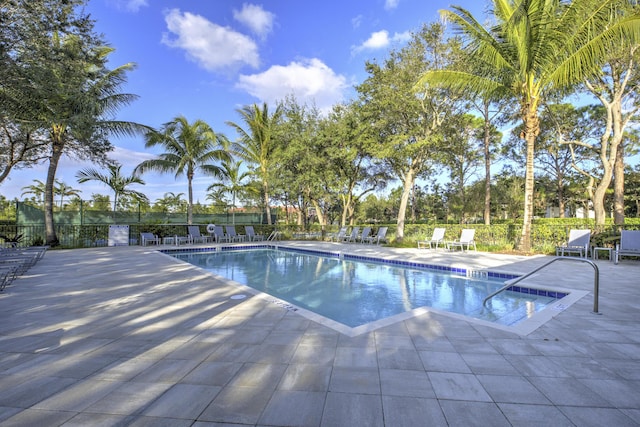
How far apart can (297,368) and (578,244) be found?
35.3 ft

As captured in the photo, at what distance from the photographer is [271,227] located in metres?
19.1

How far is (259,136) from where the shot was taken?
60.5ft

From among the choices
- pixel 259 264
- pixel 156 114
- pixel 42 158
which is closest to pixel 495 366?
pixel 259 264

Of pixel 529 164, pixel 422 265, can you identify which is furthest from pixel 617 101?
pixel 422 265

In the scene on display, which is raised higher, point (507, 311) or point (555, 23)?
point (555, 23)

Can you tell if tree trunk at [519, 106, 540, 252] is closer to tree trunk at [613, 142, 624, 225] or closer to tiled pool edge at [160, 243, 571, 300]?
tiled pool edge at [160, 243, 571, 300]

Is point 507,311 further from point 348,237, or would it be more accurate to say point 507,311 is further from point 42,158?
point 42,158

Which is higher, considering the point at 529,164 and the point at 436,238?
the point at 529,164

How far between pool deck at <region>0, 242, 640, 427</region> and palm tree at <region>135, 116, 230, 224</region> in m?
13.0

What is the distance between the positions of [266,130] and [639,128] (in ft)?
85.1

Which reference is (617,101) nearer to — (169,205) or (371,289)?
(371,289)

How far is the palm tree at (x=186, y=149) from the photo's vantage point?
16062 millimetres

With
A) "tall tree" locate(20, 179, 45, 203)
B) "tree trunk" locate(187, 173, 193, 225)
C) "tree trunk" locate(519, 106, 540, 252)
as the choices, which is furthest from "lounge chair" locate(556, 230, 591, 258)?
"tall tree" locate(20, 179, 45, 203)

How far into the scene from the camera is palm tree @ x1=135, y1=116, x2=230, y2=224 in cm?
1606
